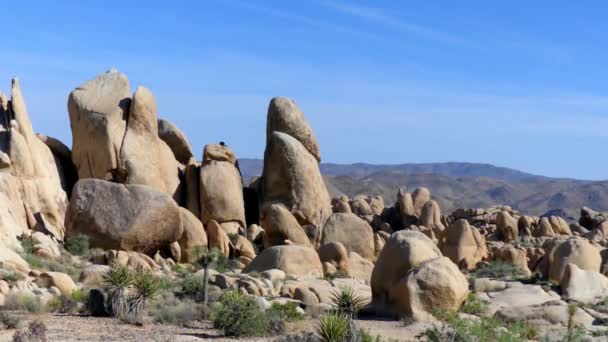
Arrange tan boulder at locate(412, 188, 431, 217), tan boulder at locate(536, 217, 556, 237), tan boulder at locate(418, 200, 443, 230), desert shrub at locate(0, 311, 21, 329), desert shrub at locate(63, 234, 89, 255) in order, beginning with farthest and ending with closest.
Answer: tan boulder at locate(412, 188, 431, 217)
tan boulder at locate(536, 217, 556, 237)
tan boulder at locate(418, 200, 443, 230)
desert shrub at locate(63, 234, 89, 255)
desert shrub at locate(0, 311, 21, 329)

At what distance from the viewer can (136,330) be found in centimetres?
2131

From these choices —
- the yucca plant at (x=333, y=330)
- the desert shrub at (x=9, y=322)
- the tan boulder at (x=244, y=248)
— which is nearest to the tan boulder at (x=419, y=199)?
the tan boulder at (x=244, y=248)

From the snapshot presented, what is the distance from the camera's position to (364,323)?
23.9m

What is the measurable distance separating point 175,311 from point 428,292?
6644 mm

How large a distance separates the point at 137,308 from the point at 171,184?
20.0m

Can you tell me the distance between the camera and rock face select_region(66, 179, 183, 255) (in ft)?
116

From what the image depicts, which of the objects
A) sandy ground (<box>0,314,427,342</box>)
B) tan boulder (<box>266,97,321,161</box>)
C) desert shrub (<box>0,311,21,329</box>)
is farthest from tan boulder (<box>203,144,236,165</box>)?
desert shrub (<box>0,311,21,329</box>)

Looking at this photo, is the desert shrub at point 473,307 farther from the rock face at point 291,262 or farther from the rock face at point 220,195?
the rock face at point 220,195

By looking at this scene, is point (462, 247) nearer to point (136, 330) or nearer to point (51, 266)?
point (51, 266)

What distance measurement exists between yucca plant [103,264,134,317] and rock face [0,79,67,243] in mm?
11130

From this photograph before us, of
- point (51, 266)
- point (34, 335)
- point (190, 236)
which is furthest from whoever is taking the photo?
point (190, 236)

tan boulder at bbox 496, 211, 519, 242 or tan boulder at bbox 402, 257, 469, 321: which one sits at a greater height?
tan boulder at bbox 496, 211, 519, 242

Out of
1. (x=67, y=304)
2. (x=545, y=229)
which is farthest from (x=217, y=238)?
(x=545, y=229)

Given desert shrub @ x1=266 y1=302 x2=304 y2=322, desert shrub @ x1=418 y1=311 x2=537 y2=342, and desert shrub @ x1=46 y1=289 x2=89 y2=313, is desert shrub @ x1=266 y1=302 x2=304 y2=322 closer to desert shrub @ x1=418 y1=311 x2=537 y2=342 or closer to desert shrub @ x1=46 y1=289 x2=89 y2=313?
desert shrub @ x1=418 y1=311 x2=537 y2=342
